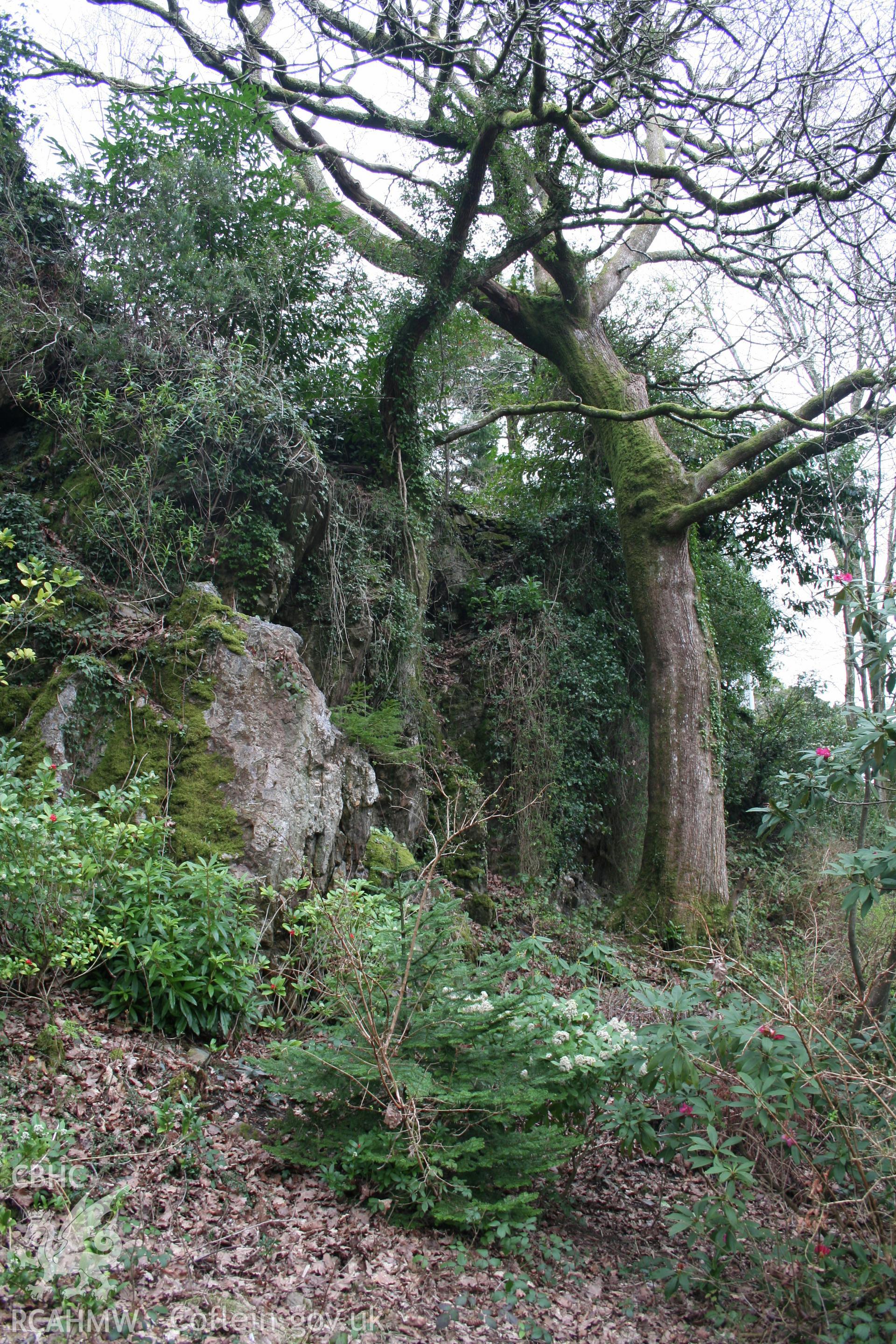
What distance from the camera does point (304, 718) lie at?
6.02 m

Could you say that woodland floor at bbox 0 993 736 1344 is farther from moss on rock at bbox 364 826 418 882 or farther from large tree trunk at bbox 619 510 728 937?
large tree trunk at bbox 619 510 728 937

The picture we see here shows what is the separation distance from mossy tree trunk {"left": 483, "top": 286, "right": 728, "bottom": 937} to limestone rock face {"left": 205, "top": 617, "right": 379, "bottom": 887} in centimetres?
401

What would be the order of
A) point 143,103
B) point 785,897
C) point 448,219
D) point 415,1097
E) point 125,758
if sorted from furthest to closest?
point 785,897, point 448,219, point 143,103, point 125,758, point 415,1097

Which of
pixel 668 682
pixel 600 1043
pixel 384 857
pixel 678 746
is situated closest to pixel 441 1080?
pixel 600 1043

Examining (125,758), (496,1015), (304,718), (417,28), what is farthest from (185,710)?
(417,28)

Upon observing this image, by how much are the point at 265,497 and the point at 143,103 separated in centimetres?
462

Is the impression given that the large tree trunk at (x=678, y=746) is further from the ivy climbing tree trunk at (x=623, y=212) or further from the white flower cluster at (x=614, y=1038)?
the white flower cluster at (x=614, y=1038)

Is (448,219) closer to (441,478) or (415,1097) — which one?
(441,478)

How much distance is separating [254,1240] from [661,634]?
772 centimetres

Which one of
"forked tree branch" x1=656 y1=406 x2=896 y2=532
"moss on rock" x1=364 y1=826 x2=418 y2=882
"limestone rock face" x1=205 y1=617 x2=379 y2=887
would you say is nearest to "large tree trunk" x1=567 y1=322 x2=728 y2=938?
"forked tree branch" x1=656 y1=406 x2=896 y2=532

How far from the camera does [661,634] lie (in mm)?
9477

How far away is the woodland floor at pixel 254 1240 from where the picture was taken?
2.63m

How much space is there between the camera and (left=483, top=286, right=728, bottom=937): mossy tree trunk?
344 inches

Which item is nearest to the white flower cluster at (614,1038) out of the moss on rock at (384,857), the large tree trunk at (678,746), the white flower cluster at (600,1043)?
the white flower cluster at (600,1043)
